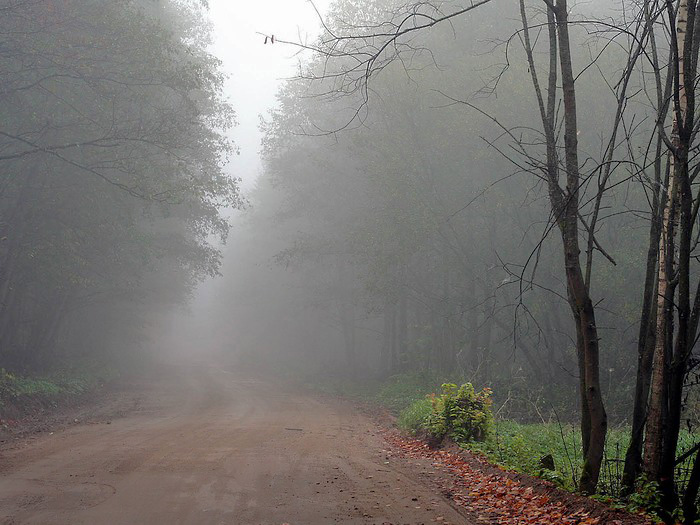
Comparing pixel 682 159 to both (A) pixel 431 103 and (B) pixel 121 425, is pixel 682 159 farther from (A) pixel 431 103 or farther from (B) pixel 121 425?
(A) pixel 431 103

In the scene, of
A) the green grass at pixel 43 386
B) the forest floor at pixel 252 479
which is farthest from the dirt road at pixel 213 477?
the green grass at pixel 43 386

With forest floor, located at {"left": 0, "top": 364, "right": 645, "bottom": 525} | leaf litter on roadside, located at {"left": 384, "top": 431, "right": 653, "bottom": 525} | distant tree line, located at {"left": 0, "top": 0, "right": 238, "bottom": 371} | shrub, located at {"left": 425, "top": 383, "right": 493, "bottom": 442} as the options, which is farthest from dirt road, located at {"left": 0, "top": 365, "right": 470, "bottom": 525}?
distant tree line, located at {"left": 0, "top": 0, "right": 238, "bottom": 371}

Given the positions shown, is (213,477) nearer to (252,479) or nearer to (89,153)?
(252,479)

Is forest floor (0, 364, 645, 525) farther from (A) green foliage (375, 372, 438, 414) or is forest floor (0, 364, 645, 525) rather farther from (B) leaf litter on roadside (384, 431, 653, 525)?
(A) green foliage (375, 372, 438, 414)

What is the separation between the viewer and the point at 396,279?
2439cm

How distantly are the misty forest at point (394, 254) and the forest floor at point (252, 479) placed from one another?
0.21ft

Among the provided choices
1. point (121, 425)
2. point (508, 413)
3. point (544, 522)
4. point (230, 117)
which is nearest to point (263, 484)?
point (544, 522)

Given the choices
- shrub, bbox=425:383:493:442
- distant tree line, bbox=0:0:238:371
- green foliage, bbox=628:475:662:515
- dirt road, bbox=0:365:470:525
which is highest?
distant tree line, bbox=0:0:238:371

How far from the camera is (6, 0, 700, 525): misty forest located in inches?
237

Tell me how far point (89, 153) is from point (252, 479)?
41.3 ft

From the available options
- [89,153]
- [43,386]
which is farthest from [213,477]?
[89,153]

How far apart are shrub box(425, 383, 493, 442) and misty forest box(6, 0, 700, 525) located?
0.13 feet

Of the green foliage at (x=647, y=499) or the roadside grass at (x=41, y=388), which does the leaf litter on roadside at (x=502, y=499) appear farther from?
the roadside grass at (x=41, y=388)

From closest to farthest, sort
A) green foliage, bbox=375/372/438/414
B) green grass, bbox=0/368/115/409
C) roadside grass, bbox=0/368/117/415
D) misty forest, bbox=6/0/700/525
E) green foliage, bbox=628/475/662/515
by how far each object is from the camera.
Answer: green foliage, bbox=628/475/662/515, misty forest, bbox=6/0/700/525, roadside grass, bbox=0/368/117/415, green grass, bbox=0/368/115/409, green foliage, bbox=375/372/438/414
